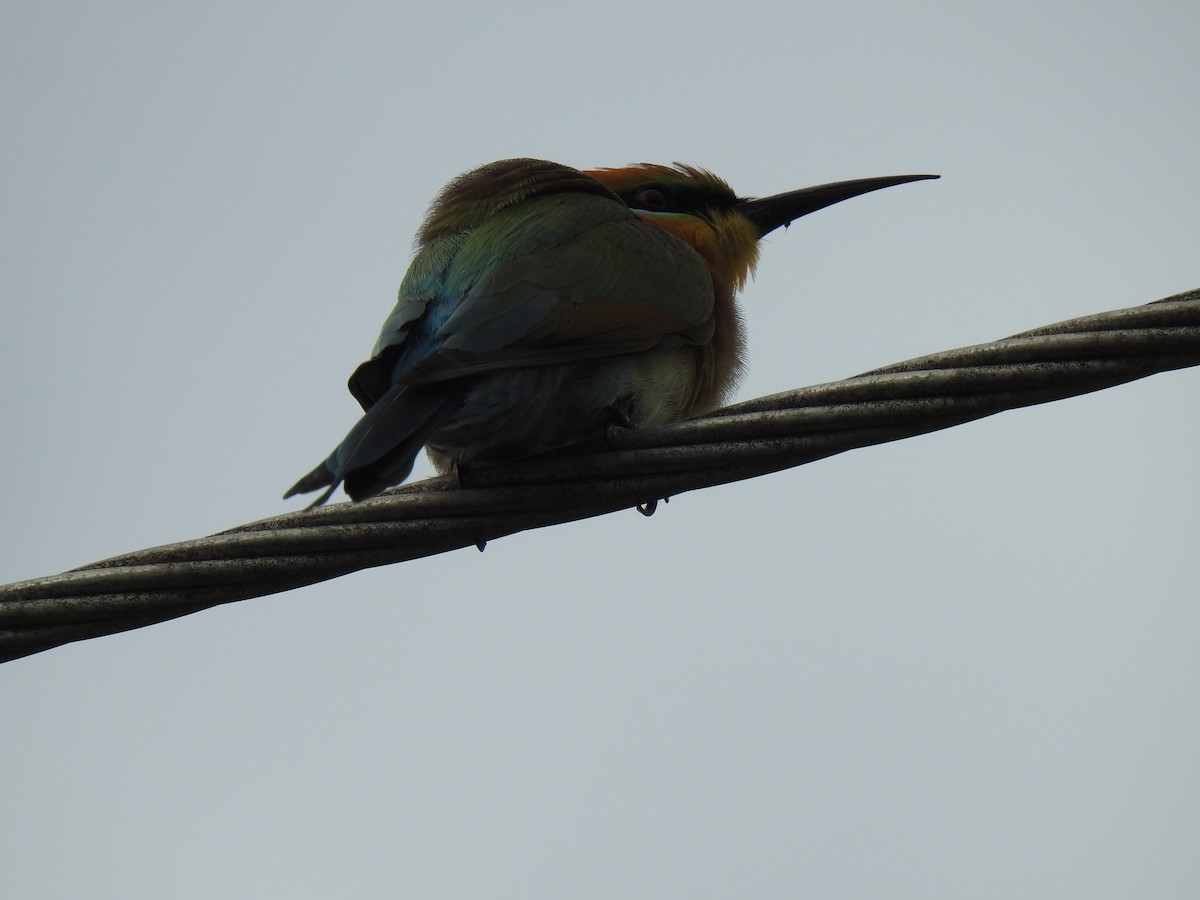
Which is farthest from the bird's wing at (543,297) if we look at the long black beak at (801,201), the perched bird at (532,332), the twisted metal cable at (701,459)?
the long black beak at (801,201)

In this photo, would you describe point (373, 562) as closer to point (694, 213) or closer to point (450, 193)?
point (450, 193)

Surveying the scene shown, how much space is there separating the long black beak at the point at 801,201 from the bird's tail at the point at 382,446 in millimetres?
2090

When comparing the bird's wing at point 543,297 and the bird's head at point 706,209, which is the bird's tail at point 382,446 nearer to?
the bird's wing at point 543,297

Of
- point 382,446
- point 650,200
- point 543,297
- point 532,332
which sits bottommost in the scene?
point 382,446

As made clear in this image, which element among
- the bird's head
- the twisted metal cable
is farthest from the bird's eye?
the twisted metal cable

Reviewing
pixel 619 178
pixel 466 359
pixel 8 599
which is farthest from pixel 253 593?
pixel 619 178

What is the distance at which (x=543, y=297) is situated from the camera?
332 cm

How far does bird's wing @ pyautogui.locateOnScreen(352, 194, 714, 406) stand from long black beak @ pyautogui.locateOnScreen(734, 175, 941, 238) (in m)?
0.82

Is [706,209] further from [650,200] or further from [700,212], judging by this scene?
[650,200]

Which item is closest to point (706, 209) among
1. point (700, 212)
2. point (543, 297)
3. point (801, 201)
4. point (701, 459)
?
point (700, 212)

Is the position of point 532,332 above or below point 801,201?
below

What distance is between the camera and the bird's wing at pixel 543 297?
123 inches

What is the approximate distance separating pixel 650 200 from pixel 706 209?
21 centimetres

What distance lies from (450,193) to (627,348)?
87cm
